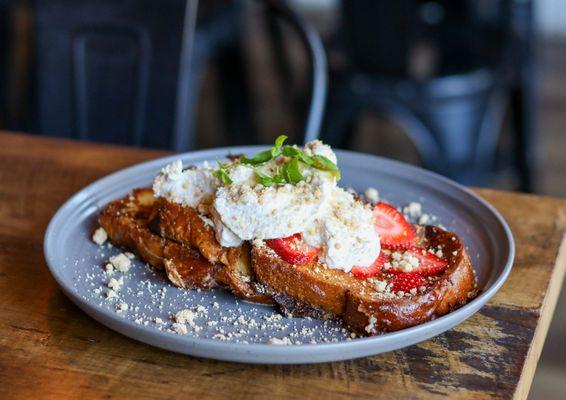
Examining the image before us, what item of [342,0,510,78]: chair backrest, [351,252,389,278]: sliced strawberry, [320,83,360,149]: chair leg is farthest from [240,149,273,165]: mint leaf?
[320,83,360,149]: chair leg

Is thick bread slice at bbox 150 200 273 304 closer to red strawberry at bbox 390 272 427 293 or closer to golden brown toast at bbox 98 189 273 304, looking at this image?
golden brown toast at bbox 98 189 273 304

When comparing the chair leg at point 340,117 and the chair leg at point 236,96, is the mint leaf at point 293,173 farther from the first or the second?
the chair leg at point 236,96

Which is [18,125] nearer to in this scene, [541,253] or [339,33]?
[339,33]

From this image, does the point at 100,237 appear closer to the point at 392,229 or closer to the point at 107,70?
the point at 392,229

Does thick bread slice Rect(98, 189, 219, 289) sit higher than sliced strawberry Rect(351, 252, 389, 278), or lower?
lower

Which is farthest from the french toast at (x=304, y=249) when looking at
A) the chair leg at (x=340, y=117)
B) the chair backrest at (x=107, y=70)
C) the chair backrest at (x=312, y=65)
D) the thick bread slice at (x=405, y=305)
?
the chair leg at (x=340, y=117)
